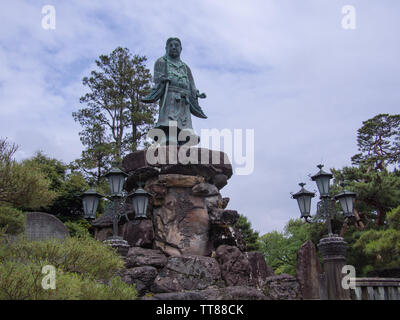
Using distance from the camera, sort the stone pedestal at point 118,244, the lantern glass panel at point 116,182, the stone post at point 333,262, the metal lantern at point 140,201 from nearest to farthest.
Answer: the stone post at point 333,262 → the stone pedestal at point 118,244 → the lantern glass panel at point 116,182 → the metal lantern at point 140,201

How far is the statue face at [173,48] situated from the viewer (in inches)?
491

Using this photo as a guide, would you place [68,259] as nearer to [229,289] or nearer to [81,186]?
[229,289]

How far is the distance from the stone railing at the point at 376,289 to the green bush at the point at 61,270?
367 cm

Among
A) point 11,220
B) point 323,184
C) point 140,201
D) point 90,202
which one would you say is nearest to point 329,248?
point 323,184

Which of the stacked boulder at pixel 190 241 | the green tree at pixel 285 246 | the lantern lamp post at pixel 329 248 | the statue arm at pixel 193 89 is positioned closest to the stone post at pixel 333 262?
the lantern lamp post at pixel 329 248

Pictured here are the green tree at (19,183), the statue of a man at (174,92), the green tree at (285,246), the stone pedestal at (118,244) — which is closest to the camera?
the green tree at (19,183)

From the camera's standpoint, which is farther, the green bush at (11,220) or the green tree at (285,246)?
the green tree at (285,246)

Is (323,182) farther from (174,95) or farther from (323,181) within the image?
(174,95)

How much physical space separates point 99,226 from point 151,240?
1442mm

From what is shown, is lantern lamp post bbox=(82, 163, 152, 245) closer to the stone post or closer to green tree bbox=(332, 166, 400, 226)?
the stone post

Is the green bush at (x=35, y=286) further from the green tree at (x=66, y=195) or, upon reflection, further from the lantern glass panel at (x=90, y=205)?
the green tree at (x=66, y=195)

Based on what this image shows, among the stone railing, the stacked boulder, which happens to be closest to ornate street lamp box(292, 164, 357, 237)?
the stone railing

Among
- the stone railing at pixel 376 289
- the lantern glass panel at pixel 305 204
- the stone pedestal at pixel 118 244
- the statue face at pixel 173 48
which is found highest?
the statue face at pixel 173 48

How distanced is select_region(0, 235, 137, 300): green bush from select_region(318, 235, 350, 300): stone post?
311 cm
